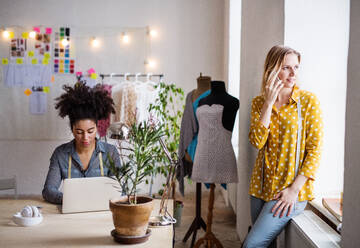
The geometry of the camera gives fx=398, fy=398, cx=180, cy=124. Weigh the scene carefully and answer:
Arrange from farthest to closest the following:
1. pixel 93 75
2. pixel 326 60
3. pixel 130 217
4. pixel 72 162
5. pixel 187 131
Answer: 1. pixel 93 75
2. pixel 187 131
3. pixel 72 162
4. pixel 326 60
5. pixel 130 217

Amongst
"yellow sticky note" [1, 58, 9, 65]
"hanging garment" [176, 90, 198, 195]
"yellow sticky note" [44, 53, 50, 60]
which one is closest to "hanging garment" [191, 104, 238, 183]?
"hanging garment" [176, 90, 198, 195]

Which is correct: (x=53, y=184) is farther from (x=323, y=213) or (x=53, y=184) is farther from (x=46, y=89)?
(x=46, y=89)

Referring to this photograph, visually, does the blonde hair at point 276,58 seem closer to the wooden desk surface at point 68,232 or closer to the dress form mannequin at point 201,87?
the wooden desk surface at point 68,232

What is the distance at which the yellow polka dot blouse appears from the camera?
6.59 feet

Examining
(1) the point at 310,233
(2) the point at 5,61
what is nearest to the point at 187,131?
(1) the point at 310,233

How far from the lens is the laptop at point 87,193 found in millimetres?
2072

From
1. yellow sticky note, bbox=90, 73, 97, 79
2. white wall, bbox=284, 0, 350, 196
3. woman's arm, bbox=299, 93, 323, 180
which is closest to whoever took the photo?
woman's arm, bbox=299, 93, 323, 180

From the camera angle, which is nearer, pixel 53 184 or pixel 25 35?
pixel 53 184

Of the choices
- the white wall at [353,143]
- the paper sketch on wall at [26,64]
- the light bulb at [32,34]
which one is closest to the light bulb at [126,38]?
the paper sketch on wall at [26,64]

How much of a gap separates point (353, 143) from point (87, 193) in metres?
1.34

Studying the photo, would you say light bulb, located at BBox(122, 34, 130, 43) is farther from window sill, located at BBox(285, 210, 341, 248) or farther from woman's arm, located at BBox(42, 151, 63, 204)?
window sill, located at BBox(285, 210, 341, 248)

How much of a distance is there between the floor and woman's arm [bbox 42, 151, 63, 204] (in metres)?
1.41

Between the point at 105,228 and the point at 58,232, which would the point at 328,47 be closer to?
the point at 105,228

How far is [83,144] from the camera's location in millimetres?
2850
